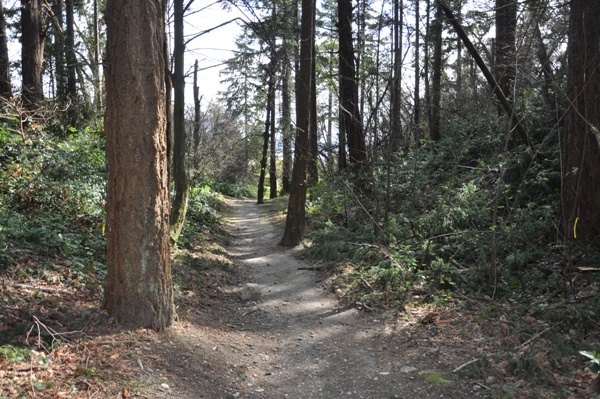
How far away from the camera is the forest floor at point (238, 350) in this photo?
11.8 ft

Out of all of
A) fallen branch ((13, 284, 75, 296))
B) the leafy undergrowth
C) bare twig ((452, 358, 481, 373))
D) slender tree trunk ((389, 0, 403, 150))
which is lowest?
bare twig ((452, 358, 481, 373))

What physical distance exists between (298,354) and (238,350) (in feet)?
2.36

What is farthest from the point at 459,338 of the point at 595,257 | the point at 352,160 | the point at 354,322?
the point at 352,160

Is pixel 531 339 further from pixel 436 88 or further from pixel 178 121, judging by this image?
pixel 436 88

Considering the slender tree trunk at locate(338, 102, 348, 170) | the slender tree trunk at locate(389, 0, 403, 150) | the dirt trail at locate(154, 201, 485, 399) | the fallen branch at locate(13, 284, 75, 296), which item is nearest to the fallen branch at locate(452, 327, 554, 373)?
the dirt trail at locate(154, 201, 485, 399)

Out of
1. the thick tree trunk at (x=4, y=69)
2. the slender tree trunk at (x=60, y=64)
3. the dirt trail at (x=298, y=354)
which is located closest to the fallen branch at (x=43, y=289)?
the dirt trail at (x=298, y=354)

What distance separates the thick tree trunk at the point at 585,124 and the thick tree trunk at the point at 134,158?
5857 millimetres

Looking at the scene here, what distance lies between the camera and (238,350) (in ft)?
16.6

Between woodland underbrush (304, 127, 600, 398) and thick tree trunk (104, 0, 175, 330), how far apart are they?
3.39 meters

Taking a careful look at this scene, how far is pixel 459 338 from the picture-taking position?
499 cm

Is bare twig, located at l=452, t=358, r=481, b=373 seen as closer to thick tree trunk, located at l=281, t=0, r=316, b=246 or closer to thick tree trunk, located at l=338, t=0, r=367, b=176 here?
thick tree trunk, located at l=281, t=0, r=316, b=246

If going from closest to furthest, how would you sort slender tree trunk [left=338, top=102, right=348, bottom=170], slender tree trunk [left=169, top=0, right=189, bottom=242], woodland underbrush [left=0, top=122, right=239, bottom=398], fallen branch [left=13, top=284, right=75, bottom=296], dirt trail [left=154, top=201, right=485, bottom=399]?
1. woodland underbrush [left=0, top=122, right=239, bottom=398]
2. dirt trail [left=154, top=201, right=485, bottom=399]
3. fallen branch [left=13, top=284, right=75, bottom=296]
4. slender tree trunk [left=169, top=0, right=189, bottom=242]
5. slender tree trunk [left=338, top=102, right=348, bottom=170]

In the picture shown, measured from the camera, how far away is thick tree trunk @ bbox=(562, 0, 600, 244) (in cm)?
639

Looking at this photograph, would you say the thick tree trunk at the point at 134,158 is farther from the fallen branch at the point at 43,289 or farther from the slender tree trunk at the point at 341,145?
the slender tree trunk at the point at 341,145
